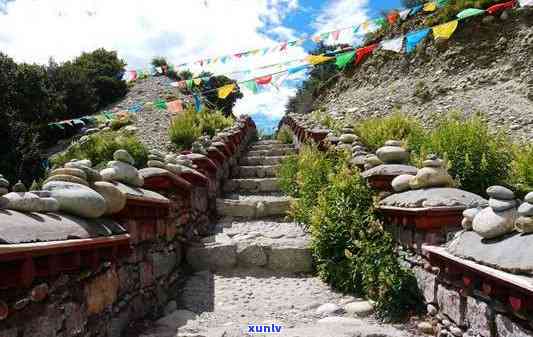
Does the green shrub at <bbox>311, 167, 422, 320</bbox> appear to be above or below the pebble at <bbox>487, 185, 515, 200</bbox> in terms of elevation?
below

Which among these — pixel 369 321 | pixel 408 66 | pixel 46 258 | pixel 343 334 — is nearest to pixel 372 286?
pixel 369 321

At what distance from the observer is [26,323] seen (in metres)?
2.08

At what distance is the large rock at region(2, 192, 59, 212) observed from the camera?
7.44 feet

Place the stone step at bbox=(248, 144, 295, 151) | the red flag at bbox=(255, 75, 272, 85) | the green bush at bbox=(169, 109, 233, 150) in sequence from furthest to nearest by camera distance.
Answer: the stone step at bbox=(248, 144, 295, 151) → the red flag at bbox=(255, 75, 272, 85) → the green bush at bbox=(169, 109, 233, 150)

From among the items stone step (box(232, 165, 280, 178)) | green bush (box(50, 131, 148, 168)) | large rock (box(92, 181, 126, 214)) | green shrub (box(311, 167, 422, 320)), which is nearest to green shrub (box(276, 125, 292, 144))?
stone step (box(232, 165, 280, 178))

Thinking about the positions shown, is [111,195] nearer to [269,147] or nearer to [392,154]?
[392,154]

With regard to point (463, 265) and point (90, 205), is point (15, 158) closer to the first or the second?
point (90, 205)

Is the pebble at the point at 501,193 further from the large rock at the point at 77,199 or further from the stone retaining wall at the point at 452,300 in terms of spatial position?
the large rock at the point at 77,199

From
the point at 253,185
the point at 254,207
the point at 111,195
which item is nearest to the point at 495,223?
the point at 111,195

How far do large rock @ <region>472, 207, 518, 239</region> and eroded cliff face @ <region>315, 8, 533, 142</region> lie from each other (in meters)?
7.17

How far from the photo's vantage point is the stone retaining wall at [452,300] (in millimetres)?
2350

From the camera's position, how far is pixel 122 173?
12.0ft

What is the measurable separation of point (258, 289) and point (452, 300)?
6.54 feet

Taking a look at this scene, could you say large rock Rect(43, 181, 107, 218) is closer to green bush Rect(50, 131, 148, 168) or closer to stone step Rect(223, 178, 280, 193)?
green bush Rect(50, 131, 148, 168)
